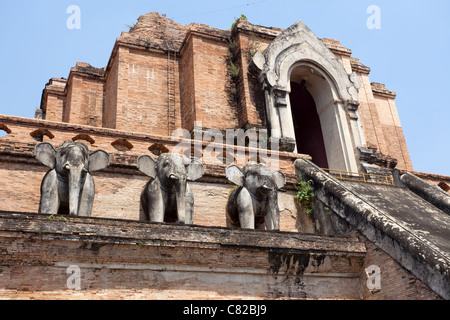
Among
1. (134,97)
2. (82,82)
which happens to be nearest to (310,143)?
(134,97)

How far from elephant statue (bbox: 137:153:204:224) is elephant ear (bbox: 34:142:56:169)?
1243mm

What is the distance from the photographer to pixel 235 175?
785cm

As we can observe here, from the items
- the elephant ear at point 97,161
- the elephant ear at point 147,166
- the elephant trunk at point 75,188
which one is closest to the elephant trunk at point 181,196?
the elephant ear at point 147,166

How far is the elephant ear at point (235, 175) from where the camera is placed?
7.82 metres

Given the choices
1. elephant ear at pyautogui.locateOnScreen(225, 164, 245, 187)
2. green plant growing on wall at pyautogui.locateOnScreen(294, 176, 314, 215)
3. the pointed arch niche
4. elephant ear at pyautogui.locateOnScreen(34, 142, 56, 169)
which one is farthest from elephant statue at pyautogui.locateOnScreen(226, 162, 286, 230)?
the pointed arch niche

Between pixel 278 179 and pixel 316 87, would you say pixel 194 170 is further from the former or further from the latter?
pixel 316 87

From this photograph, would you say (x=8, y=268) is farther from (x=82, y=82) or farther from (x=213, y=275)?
(x=82, y=82)

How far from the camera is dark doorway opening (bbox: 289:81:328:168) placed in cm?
1602

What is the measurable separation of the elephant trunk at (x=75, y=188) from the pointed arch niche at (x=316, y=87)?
6.20 m

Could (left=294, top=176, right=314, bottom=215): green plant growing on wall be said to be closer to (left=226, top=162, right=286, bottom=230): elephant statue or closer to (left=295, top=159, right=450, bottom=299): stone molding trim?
(left=295, top=159, right=450, bottom=299): stone molding trim

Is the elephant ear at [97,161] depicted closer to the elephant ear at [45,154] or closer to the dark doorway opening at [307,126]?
the elephant ear at [45,154]

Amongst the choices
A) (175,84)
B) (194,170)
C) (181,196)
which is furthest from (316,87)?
(181,196)

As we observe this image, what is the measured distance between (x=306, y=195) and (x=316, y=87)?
19.8 ft

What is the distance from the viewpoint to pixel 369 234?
282 inches
